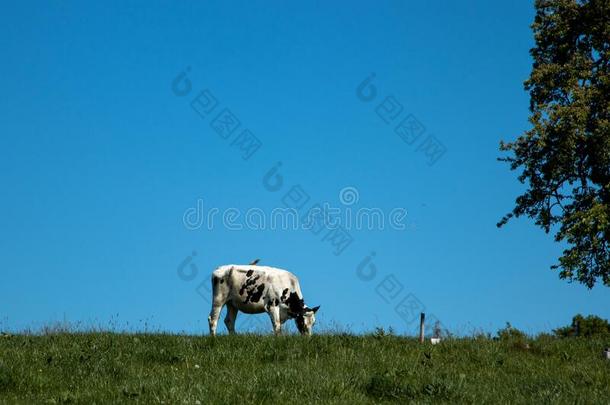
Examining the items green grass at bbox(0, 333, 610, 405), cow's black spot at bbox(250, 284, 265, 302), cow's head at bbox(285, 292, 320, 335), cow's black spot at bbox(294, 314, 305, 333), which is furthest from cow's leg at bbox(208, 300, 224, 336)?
green grass at bbox(0, 333, 610, 405)

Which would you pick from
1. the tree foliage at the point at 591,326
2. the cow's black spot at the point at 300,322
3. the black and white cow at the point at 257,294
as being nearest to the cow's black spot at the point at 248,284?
the black and white cow at the point at 257,294

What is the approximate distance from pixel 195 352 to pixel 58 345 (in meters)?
3.34

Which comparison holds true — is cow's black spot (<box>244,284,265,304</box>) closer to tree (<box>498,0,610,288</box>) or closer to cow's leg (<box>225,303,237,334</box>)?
cow's leg (<box>225,303,237,334</box>)

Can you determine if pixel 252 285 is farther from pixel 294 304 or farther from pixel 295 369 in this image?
pixel 295 369

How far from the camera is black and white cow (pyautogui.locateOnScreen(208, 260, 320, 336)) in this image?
79.2 feet

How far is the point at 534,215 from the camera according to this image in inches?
1102

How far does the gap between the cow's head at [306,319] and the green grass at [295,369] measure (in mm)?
7195

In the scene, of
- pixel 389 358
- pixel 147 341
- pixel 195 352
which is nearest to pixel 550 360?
pixel 389 358

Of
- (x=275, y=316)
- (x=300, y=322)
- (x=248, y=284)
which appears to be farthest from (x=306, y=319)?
(x=248, y=284)

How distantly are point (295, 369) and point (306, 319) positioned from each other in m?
11.2

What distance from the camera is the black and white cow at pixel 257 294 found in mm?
24125

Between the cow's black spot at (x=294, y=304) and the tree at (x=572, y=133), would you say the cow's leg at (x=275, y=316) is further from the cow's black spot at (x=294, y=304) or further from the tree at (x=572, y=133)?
the tree at (x=572, y=133)

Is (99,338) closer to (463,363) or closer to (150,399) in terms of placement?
(150,399)

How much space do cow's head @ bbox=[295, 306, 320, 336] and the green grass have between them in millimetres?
7195
